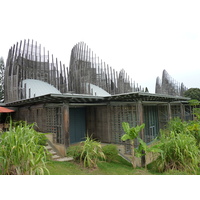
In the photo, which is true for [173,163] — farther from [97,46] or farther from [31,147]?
[97,46]

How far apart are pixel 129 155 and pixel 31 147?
5610 mm

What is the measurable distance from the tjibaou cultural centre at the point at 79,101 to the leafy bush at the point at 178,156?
171 centimetres

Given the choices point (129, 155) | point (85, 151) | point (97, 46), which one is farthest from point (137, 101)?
point (97, 46)

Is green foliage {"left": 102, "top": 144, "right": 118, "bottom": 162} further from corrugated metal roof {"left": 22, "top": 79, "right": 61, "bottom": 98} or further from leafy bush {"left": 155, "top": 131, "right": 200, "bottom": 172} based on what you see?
corrugated metal roof {"left": 22, "top": 79, "right": 61, "bottom": 98}

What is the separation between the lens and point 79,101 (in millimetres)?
8414

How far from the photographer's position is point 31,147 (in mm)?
3432

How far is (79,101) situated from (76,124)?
7.77 ft

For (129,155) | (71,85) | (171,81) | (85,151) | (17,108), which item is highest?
(171,81)

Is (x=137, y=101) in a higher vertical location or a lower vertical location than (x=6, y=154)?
higher

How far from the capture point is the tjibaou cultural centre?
7.97 metres

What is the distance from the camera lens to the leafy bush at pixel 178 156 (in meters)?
5.33

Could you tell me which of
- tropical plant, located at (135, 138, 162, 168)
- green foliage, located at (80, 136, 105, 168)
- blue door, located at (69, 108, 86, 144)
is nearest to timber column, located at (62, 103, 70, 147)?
green foliage, located at (80, 136, 105, 168)

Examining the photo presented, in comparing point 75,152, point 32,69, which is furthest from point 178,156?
point 32,69
